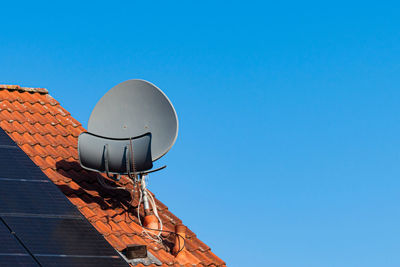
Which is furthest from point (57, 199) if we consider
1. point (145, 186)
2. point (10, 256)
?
point (145, 186)

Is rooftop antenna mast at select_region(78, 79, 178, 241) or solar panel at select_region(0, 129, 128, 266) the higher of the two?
rooftop antenna mast at select_region(78, 79, 178, 241)

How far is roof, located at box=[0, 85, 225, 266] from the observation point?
1088cm

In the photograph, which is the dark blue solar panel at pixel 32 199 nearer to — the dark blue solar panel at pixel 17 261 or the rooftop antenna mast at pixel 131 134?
the dark blue solar panel at pixel 17 261

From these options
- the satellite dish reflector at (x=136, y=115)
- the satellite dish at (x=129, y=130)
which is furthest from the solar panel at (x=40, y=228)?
the satellite dish reflector at (x=136, y=115)

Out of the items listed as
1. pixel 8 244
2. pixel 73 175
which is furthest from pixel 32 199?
pixel 73 175

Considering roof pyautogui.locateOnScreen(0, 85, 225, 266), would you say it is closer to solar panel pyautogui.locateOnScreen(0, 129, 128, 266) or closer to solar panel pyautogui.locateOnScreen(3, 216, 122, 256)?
solar panel pyautogui.locateOnScreen(0, 129, 128, 266)

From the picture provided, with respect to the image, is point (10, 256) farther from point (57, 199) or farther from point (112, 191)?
point (112, 191)

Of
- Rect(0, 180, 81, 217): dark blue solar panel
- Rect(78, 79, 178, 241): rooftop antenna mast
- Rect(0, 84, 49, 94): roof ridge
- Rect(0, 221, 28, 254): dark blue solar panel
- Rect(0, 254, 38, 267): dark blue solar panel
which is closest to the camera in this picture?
Rect(0, 254, 38, 267): dark blue solar panel

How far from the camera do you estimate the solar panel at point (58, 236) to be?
694 centimetres

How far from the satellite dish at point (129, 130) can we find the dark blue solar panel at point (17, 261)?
4.85 m

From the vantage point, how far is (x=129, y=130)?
12359 mm

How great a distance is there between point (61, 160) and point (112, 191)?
1.17 m

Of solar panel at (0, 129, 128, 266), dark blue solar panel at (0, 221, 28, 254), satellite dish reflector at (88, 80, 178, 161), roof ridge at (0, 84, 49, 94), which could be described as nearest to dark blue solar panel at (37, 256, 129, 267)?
solar panel at (0, 129, 128, 266)

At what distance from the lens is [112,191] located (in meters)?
12.0
